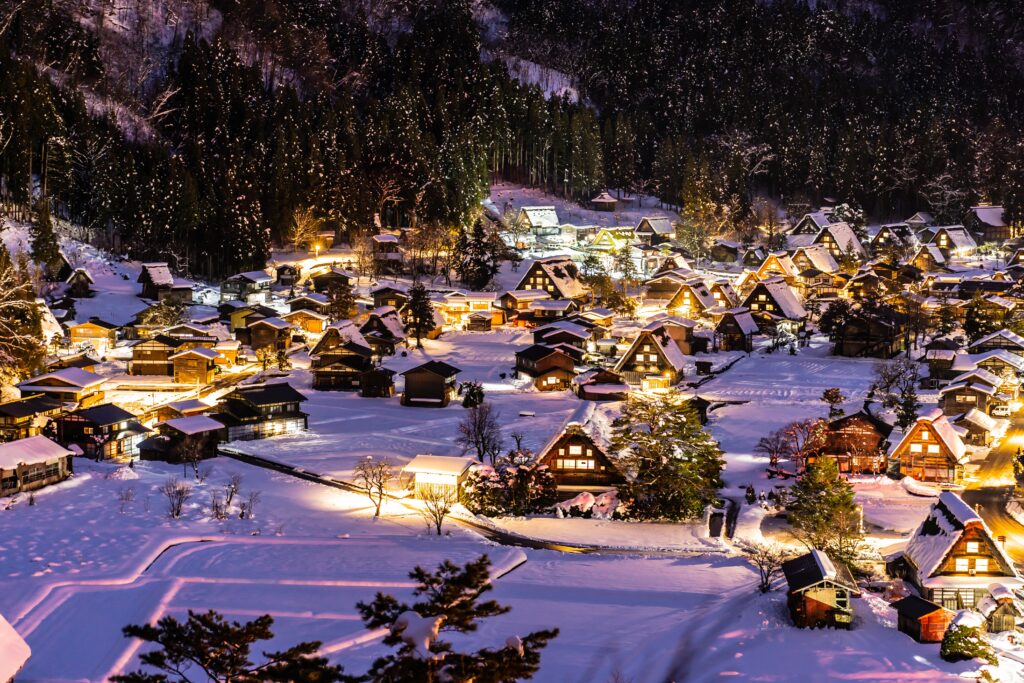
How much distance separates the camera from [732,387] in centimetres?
4650

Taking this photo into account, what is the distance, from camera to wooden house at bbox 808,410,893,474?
1351 inches

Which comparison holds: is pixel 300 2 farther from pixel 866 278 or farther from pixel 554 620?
pixel 554 620

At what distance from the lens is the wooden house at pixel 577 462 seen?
106 ft

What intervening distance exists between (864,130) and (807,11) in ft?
101

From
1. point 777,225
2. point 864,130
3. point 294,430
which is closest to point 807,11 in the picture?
point 864,130

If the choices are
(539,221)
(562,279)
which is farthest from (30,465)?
(539,221)

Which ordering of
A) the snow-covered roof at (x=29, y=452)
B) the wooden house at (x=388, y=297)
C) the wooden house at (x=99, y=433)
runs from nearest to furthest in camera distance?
the snow-covered roof at (x=29, y=452) < the wooden house at (x=99, y=433) < the wooden house at (x=388, y=297)

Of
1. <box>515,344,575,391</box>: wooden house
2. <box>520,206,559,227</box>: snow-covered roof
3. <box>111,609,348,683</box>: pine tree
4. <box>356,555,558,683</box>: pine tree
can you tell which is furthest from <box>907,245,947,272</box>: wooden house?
<box>111,609,348,683</box>: pine tree

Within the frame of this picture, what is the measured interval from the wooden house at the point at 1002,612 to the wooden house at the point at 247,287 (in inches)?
1830

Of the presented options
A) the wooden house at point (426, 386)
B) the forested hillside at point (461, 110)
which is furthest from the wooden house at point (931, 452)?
the forested hillside at point (461, 110)

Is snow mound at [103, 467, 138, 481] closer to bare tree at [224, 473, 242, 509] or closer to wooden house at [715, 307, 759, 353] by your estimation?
bare tree at [224, 473, 242, 509]

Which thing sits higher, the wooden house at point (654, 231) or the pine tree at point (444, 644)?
the wooden house at point (654, 231)

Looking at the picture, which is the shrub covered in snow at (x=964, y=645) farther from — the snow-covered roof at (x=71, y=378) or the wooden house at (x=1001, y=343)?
the snow-covered roof at (x=71, y=378)

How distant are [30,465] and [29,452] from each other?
1.30 ft
